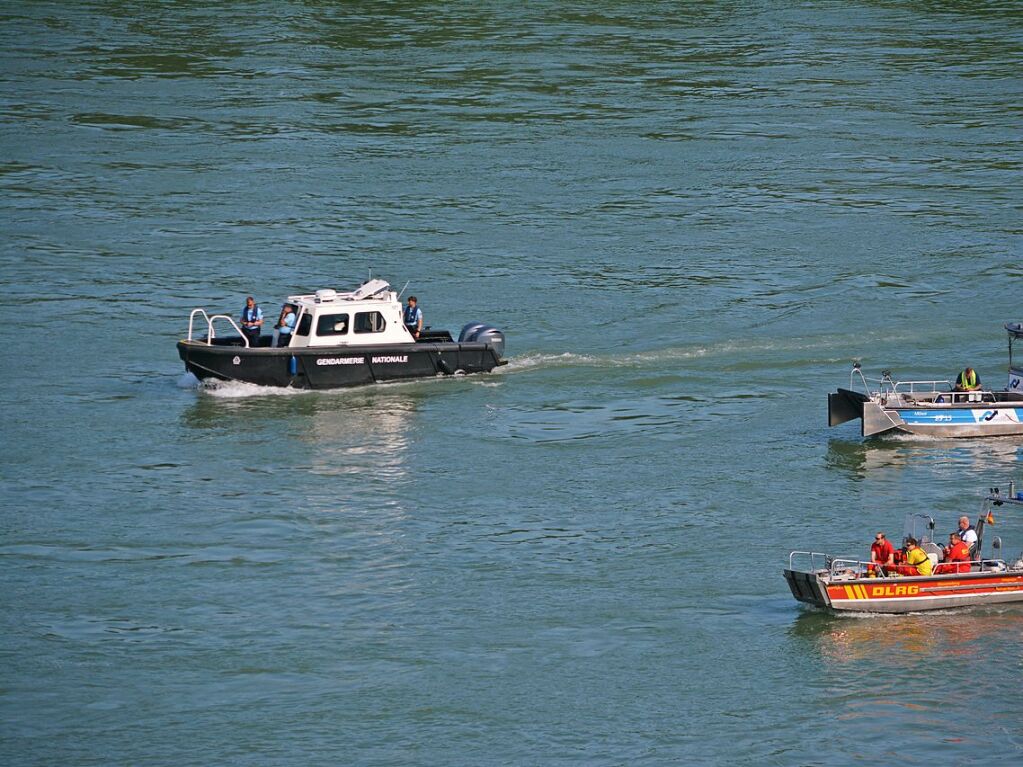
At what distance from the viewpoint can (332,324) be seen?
39219 millimetres

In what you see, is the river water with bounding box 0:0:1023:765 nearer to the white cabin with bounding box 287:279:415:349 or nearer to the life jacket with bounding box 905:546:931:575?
the life jacket with bounding box 905:546:931:575

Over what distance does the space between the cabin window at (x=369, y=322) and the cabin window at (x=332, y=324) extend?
27 cm

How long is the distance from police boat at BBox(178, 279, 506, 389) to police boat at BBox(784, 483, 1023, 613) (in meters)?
14.3

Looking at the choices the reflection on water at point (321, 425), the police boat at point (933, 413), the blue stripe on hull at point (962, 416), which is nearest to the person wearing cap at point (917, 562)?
the police boat at point (933, 413)

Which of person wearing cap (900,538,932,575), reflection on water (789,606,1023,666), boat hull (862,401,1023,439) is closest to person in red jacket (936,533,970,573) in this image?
person wearing cap (900,538,932,575)

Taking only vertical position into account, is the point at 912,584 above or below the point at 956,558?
below

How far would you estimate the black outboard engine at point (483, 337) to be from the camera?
4044 centimetres

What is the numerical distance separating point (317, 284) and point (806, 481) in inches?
718

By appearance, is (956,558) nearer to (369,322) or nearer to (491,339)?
(491,339)

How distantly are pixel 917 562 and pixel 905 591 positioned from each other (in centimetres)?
47

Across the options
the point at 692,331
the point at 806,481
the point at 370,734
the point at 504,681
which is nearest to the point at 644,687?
the point at 504,681

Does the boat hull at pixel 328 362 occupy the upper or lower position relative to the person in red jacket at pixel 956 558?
upper

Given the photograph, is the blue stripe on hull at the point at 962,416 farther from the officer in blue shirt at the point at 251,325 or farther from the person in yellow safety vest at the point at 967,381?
the officer in blue shirt at the point at 251,325

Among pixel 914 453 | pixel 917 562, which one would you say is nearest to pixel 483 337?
pixel 914 453
